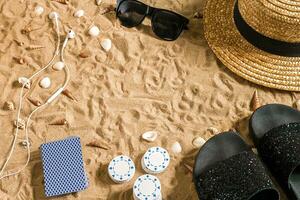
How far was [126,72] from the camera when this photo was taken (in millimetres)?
1315

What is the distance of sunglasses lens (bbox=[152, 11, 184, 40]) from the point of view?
4.53ft

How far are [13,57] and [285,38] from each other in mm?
752

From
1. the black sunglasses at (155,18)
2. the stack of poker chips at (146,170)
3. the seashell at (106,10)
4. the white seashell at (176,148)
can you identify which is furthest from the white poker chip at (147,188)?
the seashell at (106,10)

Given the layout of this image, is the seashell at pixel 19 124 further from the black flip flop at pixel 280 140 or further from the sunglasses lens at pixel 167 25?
the black flip flop at pixel 280 140

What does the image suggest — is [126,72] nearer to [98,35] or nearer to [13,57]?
[98,35]

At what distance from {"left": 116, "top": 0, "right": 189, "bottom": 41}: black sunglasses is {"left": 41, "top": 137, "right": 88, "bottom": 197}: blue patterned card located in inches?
16.6

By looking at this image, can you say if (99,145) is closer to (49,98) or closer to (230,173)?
(49,98)

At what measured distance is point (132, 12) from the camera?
4.60 feet

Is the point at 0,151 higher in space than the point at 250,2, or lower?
lower

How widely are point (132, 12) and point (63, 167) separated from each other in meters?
0.53

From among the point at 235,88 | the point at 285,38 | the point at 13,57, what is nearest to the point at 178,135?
the point at 235,88

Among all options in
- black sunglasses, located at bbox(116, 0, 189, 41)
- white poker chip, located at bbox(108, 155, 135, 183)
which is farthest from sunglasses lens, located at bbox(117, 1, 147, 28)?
white poker chip, located at bbox(108, 155, 135, 183)

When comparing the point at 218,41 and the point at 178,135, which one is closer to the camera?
the point at 178,135

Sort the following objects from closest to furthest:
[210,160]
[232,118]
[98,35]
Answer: [210,160], [232,118], [98,35]
